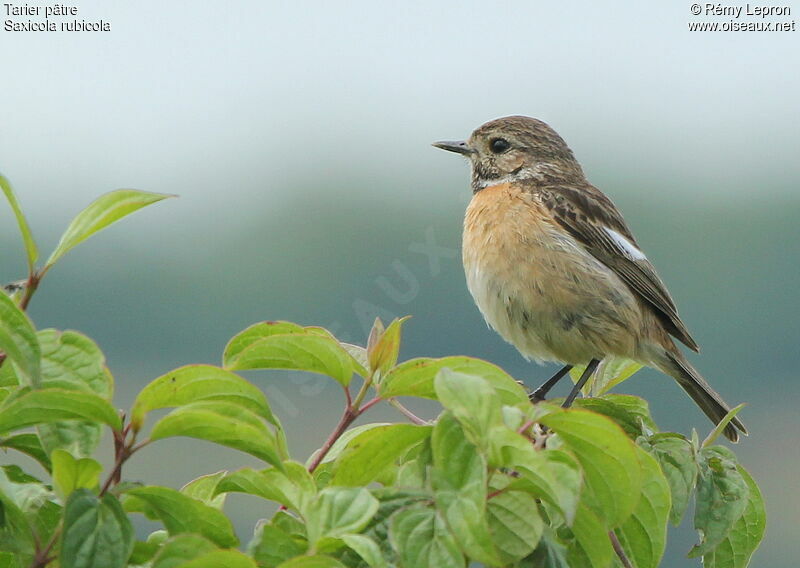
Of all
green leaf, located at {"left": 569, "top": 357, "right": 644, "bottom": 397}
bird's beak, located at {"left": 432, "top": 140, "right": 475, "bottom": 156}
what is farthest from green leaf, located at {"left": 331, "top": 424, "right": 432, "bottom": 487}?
bird's beak, located at {"left": 432, "top": 140, "right": 475, "bottom": 156}

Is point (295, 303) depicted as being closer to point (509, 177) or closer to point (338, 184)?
point (338, 184)

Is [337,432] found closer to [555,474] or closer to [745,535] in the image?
[555,474]

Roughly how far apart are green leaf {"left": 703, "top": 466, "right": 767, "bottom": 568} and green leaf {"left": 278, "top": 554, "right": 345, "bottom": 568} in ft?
4.44

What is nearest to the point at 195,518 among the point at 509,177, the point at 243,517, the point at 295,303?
the point at 509,177

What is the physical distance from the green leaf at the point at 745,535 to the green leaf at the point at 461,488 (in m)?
1.11

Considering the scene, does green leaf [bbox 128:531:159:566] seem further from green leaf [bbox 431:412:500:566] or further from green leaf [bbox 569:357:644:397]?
green leaf [bbox 569:357:644:397]

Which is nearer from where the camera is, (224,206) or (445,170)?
(445,170)

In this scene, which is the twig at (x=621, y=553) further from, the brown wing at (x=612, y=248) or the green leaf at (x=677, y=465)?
the brown wing at (x=612, y=248)

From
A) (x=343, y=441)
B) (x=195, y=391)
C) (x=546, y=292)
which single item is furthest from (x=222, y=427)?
(x=546, y=292)

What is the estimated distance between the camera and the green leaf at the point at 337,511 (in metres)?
1.89

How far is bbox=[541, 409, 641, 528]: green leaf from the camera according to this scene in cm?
200

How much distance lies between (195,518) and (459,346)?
43738mm

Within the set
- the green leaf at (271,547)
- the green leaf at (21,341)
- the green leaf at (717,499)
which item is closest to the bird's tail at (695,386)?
the green leaf at (717,499)

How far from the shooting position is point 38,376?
1.82 m
